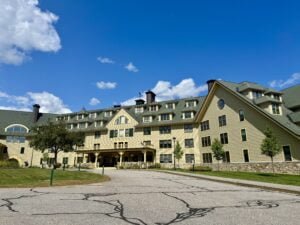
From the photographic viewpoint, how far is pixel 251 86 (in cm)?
3494

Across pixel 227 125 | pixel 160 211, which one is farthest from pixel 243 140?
pixel 160 211

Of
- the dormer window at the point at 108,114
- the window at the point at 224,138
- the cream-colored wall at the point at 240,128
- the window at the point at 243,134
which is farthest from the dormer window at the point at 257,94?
the dormer window at the point at 108,114

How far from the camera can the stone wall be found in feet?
90.4

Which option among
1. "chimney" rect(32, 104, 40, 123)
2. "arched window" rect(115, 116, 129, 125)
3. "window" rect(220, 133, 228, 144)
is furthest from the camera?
"chimney" rect(32, 104, 40, 123)

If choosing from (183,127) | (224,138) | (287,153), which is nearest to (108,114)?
(183,127)

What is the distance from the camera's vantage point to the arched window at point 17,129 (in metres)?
55.0

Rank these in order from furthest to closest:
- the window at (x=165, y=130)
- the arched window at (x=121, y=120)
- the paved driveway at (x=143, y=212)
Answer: the arched window at (x=121, y=120) → the window at (x=165, y=130) → the paved driveway at (x=143, y=212)

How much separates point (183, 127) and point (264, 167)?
1657cm

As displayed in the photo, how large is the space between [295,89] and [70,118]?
4611 cm

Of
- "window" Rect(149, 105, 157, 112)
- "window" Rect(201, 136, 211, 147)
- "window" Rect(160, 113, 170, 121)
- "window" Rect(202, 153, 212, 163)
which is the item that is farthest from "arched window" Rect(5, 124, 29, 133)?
"window" Rect(202, 153, 212, 163)

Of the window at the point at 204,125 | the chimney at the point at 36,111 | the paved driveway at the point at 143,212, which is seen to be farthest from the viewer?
the chimney at the point at 36,111

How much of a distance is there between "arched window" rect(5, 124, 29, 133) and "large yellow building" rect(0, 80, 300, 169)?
0.20 metres

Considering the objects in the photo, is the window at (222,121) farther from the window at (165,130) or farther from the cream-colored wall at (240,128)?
the window at (165,130)

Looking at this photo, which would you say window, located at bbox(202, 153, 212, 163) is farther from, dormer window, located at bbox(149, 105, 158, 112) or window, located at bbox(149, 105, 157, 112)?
window, located at bbox(149, 105, 157, 112)
